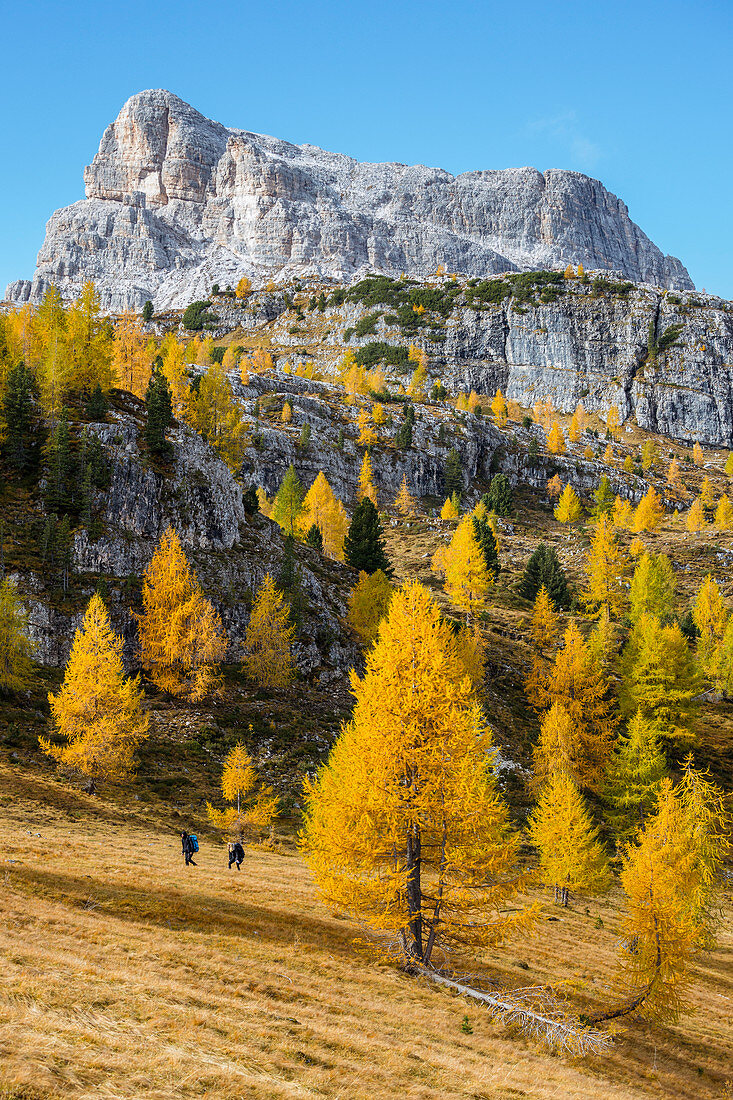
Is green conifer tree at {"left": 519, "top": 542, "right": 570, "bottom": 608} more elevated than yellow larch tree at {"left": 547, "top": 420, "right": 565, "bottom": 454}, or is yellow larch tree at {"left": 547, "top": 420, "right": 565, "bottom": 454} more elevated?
yellow larch tree at {"left": 547, "top": 420, "right": 565, "bottom": 454}

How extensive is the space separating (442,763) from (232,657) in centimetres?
4112

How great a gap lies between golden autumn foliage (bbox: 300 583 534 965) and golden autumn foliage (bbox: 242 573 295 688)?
115 ft

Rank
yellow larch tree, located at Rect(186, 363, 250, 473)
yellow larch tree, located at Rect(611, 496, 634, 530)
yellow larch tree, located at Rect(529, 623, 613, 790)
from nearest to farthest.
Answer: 1. yellow larch tree, located at Rect(529, 623, 613, 790)
2. yellow larch tree, located at Rect(186, 363, 250, 473)
3. yellow larch tree, located at Rect(611, 496, 634, 530)

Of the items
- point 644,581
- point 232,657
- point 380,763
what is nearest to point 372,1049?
point 380,763

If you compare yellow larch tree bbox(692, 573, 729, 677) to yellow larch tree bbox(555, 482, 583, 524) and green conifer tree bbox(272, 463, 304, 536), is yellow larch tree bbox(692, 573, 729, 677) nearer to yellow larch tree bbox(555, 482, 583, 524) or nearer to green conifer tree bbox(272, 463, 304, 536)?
yellow larch tree bbox(555, 482, 583, 524)

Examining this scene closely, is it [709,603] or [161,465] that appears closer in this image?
[161,465]

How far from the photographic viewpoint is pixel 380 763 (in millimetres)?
16250

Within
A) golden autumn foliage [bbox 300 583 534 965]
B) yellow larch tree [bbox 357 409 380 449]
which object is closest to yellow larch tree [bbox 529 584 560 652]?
golden autumn foliage [bbox 300 583 534 965]

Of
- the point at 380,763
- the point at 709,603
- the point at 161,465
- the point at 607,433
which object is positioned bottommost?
the point at 380,763

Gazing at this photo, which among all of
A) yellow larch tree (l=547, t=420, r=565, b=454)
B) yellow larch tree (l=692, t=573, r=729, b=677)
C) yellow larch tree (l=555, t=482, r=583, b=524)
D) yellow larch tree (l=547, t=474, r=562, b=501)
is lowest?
yellow larch tree (l=692, t=573, r=729, b=677)

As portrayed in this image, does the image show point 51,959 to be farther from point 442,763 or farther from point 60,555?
point 60,555

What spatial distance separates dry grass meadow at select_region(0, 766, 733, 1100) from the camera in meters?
9.03

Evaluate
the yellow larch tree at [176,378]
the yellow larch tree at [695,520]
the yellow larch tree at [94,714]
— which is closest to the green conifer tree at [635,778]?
the yellow larch tree at [94,714]

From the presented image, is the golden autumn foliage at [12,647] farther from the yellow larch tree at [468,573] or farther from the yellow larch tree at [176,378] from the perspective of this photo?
the yellow larch tree at [176,378]
